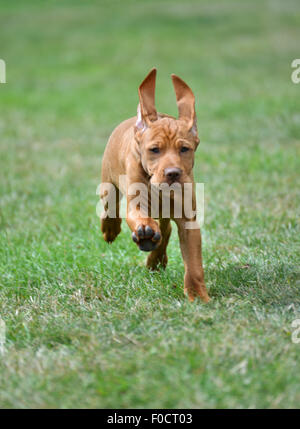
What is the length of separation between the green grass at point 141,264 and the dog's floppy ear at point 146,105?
3.55ft

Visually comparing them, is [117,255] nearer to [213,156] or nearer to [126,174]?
[126,174]

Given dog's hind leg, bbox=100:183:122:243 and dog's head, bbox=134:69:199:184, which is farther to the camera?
dog's hind leg, bbox=100:183:122:243

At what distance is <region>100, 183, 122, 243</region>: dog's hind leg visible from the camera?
4984 mm

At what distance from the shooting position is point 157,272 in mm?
4711

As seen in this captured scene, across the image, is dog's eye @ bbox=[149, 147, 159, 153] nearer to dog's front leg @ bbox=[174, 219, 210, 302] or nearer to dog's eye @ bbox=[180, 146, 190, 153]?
dog's eye @ bbox=[180, 146, 190, 153]

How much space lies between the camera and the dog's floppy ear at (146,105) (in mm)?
4004

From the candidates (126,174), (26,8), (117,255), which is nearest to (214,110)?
(117,255)

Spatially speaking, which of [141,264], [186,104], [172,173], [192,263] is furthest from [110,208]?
[172,173]

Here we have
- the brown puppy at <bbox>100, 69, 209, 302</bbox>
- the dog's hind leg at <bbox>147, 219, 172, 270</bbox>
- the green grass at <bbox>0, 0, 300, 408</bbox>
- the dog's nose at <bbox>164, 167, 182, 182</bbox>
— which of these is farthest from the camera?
the dog's hind leg at <bbox>147, 219, 172, 270</bbox>

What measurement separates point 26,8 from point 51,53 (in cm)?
904

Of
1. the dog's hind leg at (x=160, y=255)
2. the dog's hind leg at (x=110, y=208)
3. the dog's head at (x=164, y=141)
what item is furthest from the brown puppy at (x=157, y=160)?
the dog's hind leg at (x=110, y=208)

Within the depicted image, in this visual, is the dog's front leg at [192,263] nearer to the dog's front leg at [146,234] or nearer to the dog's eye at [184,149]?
the dog's front leg at [146,234]

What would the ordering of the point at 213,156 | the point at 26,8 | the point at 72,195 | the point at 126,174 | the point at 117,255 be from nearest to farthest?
the point at 126,174, the point at 117,255, the point at 72,195, the point at 213,156, the point at 26,8

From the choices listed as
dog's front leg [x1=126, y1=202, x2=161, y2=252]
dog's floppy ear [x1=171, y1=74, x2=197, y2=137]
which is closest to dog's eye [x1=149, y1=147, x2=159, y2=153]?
dog's floppy ear [x1=171, y1=74, x2=197, y2=137]
